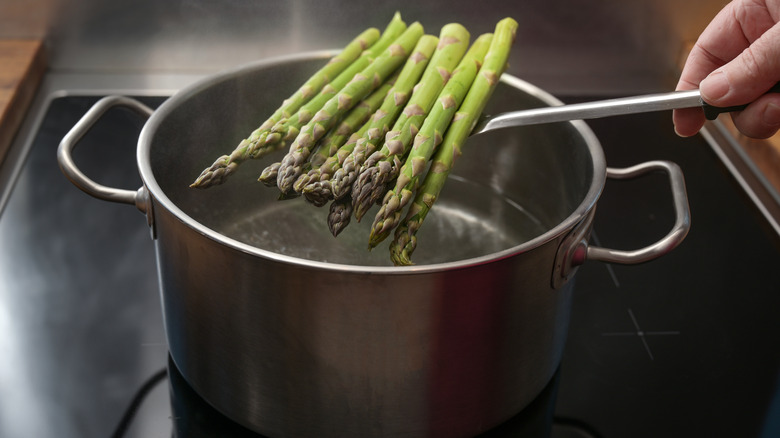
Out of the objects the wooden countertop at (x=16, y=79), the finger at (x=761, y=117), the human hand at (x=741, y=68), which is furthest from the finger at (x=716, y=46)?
the wooden countertop at (x=16, y=79)

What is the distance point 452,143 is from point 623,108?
0.54ft

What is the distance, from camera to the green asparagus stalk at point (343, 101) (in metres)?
0.75

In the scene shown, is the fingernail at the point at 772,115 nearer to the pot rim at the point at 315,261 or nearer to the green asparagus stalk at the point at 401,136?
the pot rim at the point at 315,261

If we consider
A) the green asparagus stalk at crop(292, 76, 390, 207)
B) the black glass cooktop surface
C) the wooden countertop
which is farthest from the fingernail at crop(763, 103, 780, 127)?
the wooden countertop

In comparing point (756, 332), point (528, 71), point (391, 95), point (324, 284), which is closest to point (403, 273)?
point (324, 284)

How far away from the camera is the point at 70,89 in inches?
45.1

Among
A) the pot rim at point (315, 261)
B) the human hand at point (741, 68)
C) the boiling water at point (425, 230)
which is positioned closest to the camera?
the pot rim at point (315, 261)

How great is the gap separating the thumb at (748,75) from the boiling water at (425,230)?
30 centimetres

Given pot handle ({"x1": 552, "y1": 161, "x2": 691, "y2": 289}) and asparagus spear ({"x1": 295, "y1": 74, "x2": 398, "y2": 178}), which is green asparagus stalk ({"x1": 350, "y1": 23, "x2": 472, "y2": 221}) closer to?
asparagus spear ({"x1": 295, "y1": 74, "x2": 398, "y2": 178})

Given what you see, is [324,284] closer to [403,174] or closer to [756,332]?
[403,174]

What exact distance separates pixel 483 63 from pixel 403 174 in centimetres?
20

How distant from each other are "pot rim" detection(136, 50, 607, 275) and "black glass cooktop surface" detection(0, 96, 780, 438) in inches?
7.5

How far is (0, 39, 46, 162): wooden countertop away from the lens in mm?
1032

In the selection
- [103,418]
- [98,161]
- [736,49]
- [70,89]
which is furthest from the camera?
[70,89]
